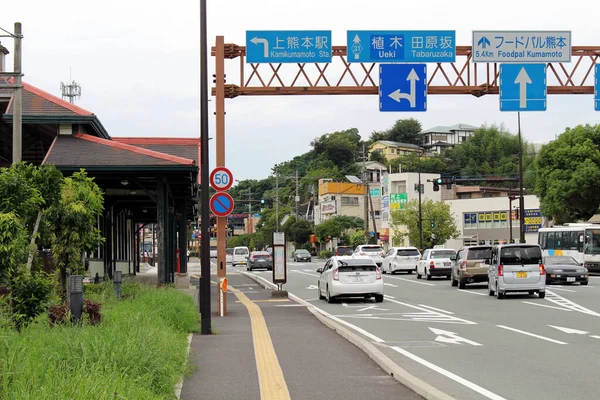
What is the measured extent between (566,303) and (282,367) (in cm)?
1503

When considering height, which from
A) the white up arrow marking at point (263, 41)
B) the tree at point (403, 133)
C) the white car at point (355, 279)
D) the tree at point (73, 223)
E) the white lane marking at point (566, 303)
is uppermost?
the tree at point (403, 133)

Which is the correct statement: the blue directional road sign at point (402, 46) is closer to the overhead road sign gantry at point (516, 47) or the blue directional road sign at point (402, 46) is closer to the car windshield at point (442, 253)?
the overhead road sign gantry at point (516, 47)

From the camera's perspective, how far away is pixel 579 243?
4622 centimetres

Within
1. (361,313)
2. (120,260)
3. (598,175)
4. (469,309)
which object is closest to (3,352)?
(361,313)

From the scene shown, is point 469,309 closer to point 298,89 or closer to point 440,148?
point 298,89

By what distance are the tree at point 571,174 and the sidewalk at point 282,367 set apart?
44715 millimetres

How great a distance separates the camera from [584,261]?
46.0m

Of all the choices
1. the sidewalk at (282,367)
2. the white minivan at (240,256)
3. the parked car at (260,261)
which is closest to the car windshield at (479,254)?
the sidewalk at (282,367)

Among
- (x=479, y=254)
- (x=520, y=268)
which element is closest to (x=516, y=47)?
(x=520, y=268)

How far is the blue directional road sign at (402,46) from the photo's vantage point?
2302 centimetres

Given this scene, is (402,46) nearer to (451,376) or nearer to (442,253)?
(451,376)

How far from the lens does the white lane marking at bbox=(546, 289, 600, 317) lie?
2078 centimetres

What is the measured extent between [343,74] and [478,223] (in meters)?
66.5

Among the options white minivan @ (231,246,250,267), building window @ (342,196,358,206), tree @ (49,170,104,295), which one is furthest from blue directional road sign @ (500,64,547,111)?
building window @ (342,196,358,206)
